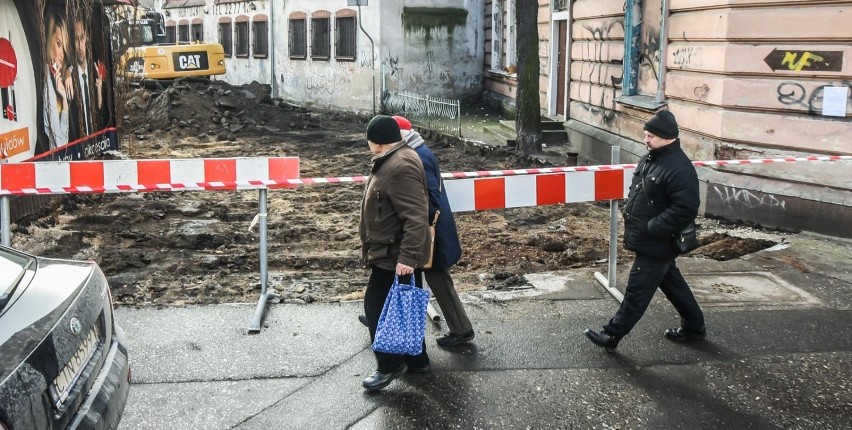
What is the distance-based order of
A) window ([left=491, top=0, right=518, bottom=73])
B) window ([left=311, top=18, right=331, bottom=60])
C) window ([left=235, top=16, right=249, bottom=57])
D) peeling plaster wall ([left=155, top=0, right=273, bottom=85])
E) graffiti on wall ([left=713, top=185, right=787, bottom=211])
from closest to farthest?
graffiti on wall ([left=713, top=185, right=787, bottom=211]) → window ([left=491, top=0, right=518, bottom=73]) → window ([left=311, top=18, right=331, bottom=60]) → peeling plaster wall ([left=155, top=0, right=273, bottom=85]) → window ([left=235, top=16, right=249, bottom=57])

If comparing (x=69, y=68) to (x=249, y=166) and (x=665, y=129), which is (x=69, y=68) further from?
(x=665, y=129)

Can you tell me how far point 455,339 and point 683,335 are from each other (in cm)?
157

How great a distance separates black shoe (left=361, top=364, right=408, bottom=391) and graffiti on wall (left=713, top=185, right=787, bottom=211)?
19.7 ft

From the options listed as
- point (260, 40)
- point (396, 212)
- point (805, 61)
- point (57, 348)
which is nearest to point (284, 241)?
point (396, 212)

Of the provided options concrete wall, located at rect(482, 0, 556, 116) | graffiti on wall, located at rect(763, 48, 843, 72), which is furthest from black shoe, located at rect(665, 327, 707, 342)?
concrete wall, located at rect(482, 0, 556, 116)

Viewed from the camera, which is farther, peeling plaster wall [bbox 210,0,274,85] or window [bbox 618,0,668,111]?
peeling plaster wall [bbox 210,0,274,85]

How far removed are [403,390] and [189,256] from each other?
440 cm

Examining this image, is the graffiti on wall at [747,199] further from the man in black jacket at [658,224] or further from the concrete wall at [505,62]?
the concrete wall at [505,62]

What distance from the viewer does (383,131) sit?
4723 mm

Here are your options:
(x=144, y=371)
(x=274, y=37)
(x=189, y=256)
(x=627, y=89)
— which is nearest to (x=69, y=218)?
(x=189, y=256)

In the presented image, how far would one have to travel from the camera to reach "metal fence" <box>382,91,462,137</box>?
19156 mm

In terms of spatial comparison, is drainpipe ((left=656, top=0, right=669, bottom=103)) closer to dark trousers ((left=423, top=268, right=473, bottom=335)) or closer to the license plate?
dark trousers ((left=423, top=268, right=473, bottom=335))

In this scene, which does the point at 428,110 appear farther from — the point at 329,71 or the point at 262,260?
the point at 262,260

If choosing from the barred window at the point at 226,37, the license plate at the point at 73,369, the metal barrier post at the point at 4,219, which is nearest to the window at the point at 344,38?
the barred window at the point at 226,37
